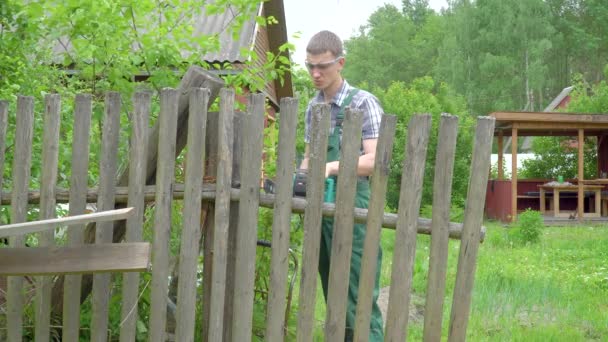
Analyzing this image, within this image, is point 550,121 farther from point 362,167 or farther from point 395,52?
point 395,52

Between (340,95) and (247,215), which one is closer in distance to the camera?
(247,215)

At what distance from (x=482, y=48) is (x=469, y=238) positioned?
40.4m

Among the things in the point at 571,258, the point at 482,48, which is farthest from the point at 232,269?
the point at 482,48

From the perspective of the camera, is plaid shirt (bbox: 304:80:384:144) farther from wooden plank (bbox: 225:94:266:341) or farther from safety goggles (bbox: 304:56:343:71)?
wooden plank (bbox: 225:94:266:341)

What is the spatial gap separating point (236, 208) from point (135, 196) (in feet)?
1.49

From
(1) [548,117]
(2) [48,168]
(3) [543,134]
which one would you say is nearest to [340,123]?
(2) [48,168]

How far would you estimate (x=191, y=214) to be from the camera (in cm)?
369

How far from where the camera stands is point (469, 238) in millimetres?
3613

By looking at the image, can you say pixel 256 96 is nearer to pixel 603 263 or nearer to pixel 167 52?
pixel 167 52

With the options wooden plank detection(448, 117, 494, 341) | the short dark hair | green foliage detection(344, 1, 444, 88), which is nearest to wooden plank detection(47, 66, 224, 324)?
the short dark hair

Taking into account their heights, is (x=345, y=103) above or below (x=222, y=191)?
above

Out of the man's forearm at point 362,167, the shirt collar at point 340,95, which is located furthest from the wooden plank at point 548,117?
the man's forearm at point 362,167

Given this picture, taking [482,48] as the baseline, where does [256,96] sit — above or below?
below

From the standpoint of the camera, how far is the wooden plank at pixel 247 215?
3.66m
